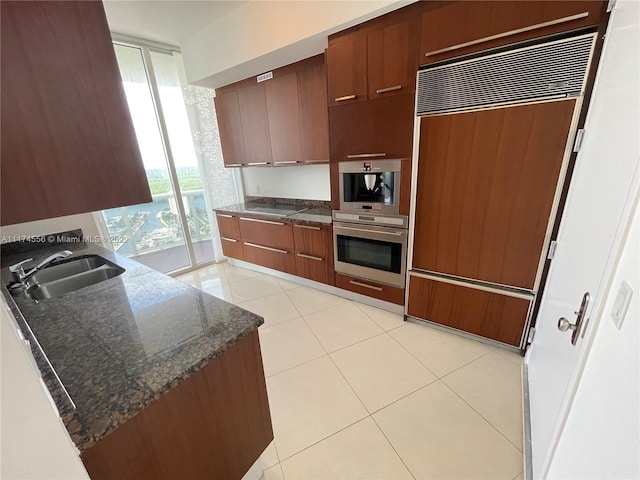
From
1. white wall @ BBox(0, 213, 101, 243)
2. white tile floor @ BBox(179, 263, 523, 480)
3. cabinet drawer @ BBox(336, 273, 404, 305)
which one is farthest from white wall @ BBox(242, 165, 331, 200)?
white wall @ BBox(0, 213, 101, 243)

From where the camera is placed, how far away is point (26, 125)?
0.44 metres

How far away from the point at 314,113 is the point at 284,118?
0.41 metres

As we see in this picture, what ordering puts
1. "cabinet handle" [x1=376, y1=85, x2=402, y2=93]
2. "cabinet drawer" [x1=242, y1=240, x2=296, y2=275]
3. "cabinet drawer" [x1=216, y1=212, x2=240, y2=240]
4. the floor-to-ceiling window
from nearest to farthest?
"cabinet handle" [x1=376, y1=85, x2=402, y2=93] → the floor-to-ceiling window → "cabinet drawer" [x1=242, y1=240, x2=296, y2=275] → "cabinet drawer" [x1=216, y1=212, x2=240, y2=240]

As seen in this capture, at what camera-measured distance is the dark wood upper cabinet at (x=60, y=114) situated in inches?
16.6

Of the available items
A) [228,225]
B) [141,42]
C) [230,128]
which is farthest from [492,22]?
[141,42]

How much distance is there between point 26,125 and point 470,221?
2.11 m

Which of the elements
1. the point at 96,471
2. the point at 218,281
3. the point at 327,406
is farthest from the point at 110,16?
the point at 327,406

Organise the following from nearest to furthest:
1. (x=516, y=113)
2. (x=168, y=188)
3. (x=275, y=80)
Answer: (x=516, y=113) → (x=275, y=80) → (x=168, y=188)

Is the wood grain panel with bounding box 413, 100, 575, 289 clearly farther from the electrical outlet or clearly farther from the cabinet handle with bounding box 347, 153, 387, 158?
the electrical outlet

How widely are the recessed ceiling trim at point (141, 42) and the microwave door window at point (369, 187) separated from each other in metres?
2.74

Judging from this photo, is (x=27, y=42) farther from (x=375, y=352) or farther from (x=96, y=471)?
(x=375, y=352)

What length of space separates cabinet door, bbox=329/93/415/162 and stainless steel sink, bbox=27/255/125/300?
6.30 ft

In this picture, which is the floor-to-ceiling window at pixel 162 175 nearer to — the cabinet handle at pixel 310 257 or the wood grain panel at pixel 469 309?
the cabinet handle at pixel 310 257

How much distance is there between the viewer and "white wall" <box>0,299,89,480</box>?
1.23ft
